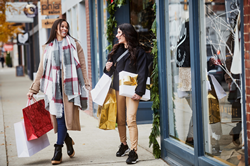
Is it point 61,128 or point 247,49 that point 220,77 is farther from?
point 61,128

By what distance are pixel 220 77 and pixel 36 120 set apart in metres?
2.54

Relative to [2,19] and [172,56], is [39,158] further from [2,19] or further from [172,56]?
[2,19]

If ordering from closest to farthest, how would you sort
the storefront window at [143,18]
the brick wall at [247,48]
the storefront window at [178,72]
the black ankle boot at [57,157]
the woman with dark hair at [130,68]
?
the brick wall at [247,48] → the storefront window at [178,72] → the woman with dark hair at [130,68] → the black ankle boot at [57,157] → the storefront window at [143,18]

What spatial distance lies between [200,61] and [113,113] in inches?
62.2

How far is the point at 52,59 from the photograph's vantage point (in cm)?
480

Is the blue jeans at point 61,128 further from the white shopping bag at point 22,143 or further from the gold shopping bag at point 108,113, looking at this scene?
the gold shopping bag at point 108,113

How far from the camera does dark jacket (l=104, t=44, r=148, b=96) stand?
181 inches

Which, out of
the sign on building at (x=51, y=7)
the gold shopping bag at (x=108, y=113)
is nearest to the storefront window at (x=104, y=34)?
the gold shopping bag at (x=108, y=113)

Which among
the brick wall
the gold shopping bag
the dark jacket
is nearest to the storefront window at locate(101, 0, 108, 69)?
the dark jacket

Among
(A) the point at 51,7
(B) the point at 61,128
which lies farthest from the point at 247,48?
(A) the point at 51,7

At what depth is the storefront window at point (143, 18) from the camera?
7.70 meters

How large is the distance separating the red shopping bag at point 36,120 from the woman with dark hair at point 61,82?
153 mm

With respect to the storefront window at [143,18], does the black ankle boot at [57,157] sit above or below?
below

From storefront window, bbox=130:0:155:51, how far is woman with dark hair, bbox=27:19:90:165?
119 inches
